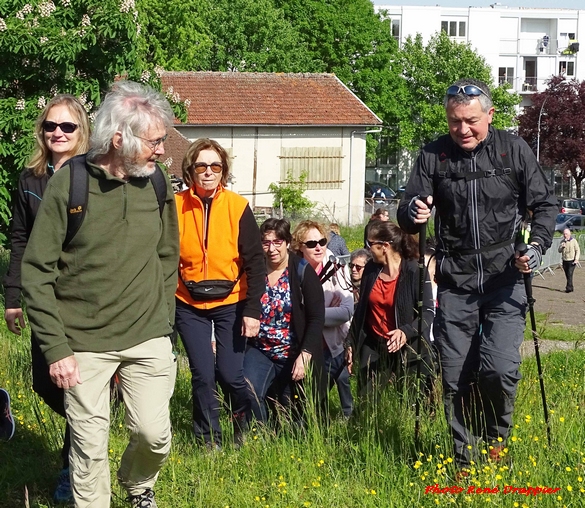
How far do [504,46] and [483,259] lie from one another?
92.0m

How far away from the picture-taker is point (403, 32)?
90000 millimetres

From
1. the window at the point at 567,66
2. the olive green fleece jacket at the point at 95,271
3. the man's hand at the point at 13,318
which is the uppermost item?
the window at the point at 567,66

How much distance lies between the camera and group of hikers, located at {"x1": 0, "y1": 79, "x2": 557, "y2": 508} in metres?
4.72

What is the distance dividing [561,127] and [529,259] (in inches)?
2855

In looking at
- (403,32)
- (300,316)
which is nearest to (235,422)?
(300,316)

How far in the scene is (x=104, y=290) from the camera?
4730 millimetres

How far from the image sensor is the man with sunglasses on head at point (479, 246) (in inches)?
206

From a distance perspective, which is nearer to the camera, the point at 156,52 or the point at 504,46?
the point at 156,52

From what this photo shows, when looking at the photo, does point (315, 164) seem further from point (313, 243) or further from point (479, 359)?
point (479, 359)

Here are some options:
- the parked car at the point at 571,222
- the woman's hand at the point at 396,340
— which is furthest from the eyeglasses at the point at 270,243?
the parked car at the point at 571,222

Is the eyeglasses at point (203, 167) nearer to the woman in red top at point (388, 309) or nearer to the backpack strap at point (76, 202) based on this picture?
the woman in red top at point (388, 309)

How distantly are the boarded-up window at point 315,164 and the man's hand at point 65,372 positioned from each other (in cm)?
3752

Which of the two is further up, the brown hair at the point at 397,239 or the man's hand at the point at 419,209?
the man's hand at the point at 419,209

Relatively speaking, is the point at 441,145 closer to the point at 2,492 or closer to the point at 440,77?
the point at 2,492
